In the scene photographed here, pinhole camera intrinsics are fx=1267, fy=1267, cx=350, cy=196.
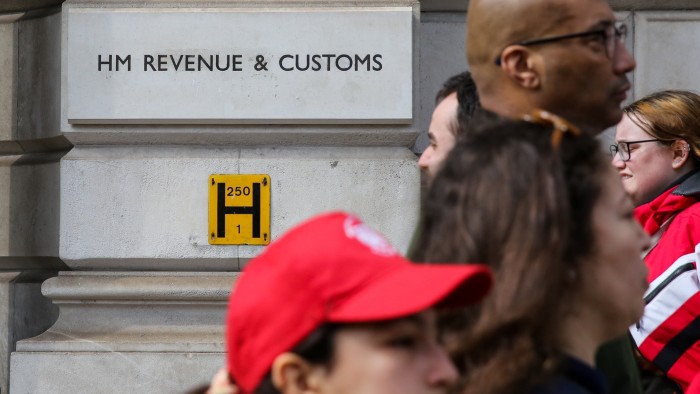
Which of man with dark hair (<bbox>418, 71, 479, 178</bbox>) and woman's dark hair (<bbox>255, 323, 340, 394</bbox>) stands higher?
A: man with dark hair (<bbox>418, 71, 479, 178</bbox>)

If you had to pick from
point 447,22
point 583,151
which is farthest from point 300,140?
point 583,151

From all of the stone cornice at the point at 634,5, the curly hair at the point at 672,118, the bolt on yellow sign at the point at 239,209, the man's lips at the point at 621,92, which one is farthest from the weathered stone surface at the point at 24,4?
the man's lips at the point at 621,92

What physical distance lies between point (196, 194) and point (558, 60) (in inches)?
117

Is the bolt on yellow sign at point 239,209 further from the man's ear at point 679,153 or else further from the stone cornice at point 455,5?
the man's ear at point 679,153

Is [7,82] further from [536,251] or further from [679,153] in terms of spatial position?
[536,251]

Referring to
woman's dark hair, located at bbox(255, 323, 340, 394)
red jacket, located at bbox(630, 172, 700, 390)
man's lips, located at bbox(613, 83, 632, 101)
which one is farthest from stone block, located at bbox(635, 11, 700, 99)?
woman's dark hair, located at bbox(255, 323, 340, 394)

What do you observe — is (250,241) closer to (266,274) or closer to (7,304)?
(7,304)

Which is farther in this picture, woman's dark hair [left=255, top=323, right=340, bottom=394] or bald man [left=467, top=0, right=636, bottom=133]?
bald man [left=467, top=0, right=636, bottom=133]

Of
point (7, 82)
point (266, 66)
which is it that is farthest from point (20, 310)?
point (266, 66)

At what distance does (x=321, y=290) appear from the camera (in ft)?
5.02

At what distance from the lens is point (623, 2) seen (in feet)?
17.6

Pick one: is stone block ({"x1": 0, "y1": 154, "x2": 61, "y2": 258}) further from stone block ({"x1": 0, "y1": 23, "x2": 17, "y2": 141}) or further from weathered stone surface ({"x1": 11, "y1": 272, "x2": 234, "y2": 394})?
weathered stone surface ({"x1": 11, "y1": 272, "x2": 234, "y2": 394})

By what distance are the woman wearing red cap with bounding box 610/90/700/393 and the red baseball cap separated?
1.94 metres

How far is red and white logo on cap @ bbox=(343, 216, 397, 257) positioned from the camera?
5.26 ft
